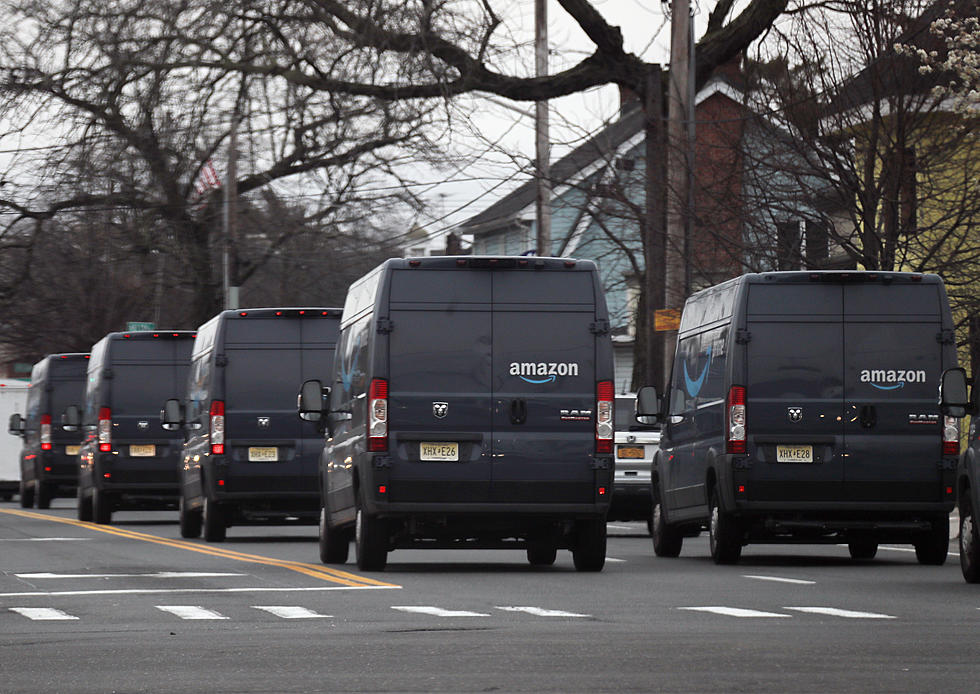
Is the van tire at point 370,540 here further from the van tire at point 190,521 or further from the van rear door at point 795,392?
the van tire at point 190,521

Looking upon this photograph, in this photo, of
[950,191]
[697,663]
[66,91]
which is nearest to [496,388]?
[697,663]

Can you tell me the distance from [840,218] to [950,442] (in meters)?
9.61

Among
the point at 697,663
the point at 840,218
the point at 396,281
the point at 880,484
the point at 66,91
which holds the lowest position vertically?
the point at 697,663

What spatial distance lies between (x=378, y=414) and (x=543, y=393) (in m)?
1.34

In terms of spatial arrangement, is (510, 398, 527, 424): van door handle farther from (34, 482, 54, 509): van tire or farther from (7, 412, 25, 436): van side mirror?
(7, 412, 25, 436): van side mirror

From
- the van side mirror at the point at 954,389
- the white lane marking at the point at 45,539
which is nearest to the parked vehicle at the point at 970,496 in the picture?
the van side mirror at the point at 954,389

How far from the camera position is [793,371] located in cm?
1880

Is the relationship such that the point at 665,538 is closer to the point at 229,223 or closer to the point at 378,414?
the point at 378,414

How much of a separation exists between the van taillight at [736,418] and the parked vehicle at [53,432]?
19.9 m

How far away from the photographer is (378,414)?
17.3 metres

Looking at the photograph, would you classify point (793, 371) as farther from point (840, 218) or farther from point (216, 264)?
point (216, 264)

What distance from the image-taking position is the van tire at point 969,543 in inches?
643

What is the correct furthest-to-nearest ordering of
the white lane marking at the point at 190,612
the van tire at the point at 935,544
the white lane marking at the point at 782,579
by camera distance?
the van tire at the point at 935,544
the white lane marking at the point at 782,579
the white lane marking at the point at 190,612

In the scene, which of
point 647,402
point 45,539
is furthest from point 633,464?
point 45,539
